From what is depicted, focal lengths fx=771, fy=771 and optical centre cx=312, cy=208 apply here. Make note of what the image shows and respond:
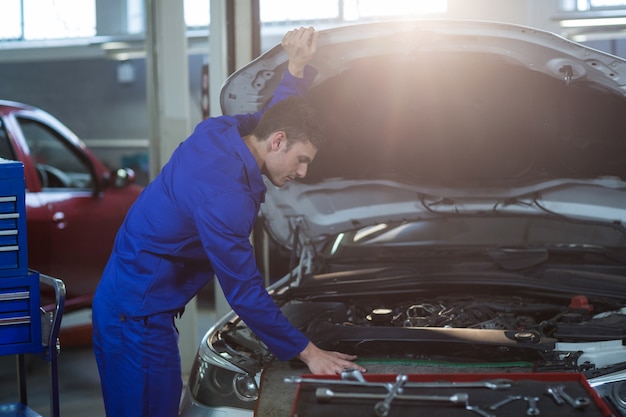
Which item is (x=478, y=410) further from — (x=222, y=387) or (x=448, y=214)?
(x=448, y=214)

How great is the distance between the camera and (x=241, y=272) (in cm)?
218

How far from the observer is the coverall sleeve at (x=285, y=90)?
2.64 m

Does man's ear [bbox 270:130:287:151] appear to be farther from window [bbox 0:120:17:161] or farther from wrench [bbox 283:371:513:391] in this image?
window [bbox 0:120:17:161]

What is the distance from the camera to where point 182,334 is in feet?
14.7

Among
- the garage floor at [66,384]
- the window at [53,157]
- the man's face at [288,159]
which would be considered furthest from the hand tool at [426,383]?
the window at [53,157]

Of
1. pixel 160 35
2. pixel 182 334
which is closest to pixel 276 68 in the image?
pixel 160 35

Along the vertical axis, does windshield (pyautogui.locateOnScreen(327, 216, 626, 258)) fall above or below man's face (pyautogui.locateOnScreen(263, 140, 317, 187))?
below

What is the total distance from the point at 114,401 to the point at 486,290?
1.39 m

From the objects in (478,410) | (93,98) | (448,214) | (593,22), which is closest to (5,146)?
(448,214)

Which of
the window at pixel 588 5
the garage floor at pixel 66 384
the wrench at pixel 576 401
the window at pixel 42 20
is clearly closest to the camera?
the wrench at pixel 576 401

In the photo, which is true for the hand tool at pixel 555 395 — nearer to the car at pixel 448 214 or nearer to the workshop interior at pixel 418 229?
the workshop interior at pixel 418 229

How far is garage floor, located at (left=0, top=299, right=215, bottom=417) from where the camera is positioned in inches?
159

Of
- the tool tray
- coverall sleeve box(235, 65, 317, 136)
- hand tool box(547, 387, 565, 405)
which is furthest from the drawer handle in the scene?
hand tool box(547, 387, 565, 405)

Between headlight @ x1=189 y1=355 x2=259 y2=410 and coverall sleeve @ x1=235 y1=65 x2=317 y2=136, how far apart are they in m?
0.81
